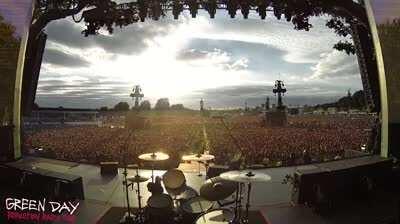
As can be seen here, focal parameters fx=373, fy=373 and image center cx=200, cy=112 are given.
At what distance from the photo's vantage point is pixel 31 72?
10594 mm

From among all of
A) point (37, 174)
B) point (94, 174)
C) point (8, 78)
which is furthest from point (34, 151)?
point (37, 174)

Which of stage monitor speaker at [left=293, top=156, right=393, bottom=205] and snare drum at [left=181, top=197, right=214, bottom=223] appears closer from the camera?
snare drum at [left=181, top=197, right=214, bottom=223]

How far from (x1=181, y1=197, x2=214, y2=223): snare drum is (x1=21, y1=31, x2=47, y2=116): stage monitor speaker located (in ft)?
19.5

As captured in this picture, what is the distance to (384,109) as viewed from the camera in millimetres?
9461

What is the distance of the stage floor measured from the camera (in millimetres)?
7902

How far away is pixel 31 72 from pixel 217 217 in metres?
7.20

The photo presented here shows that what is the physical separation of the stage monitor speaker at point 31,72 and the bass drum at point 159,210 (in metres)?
5.58

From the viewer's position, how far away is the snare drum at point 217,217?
20.7 feet

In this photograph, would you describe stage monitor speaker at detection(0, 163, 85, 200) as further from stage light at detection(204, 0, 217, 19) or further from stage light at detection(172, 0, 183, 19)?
stage light at detection(204, 0, 217, 19)

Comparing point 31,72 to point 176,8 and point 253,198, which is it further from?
point 253,198

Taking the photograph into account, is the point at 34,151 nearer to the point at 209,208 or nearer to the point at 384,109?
the point at 209,208

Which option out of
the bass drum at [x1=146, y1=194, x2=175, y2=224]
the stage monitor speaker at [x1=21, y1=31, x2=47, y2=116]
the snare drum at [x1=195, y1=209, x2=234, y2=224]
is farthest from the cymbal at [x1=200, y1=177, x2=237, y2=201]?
the stage monitor speaker at [x1=21, y1=31, x2=47, y2=116]

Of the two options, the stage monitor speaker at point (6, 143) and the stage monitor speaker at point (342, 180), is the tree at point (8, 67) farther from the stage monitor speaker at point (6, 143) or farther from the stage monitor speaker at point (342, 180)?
the stage monitor speaker at point (342, 180)

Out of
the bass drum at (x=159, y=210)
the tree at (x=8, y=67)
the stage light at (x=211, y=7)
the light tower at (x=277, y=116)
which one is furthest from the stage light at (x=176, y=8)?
the light tower at (x=277, y=116)
